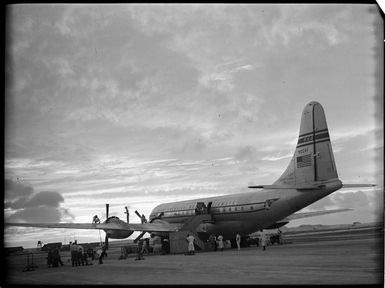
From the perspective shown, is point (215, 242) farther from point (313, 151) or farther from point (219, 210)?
point (313, 151)

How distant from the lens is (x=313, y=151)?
76.5 feet

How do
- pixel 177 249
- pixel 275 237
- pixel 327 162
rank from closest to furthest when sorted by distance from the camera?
pixel 327 162
pixel 177 249
pixel 275 237

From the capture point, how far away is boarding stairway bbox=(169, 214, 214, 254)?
28375 millimetres

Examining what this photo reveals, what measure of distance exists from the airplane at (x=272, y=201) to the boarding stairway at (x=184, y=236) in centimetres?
13

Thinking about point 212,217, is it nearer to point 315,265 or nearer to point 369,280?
point 315,265

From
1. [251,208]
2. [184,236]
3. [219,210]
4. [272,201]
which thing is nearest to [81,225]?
[184,236]

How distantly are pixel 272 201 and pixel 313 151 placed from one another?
4.45 meters

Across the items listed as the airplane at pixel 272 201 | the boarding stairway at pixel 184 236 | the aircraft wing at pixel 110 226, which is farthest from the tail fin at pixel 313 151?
the aircraft wing at pixel 110 226

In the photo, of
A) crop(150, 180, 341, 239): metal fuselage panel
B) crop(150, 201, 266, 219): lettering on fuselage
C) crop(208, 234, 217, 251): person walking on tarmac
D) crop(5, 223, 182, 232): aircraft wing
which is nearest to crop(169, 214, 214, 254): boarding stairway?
crop(150, 180, 341, 239): metal fuselage panel

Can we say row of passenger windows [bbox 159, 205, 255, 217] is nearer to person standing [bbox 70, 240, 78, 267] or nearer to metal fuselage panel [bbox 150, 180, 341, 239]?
metal fuselage panel [bbox 150, 180, 341, 239]

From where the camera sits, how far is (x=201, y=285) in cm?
1234

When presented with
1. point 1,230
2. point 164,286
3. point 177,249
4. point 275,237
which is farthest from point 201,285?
point 275,237

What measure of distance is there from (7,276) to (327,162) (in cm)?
1581

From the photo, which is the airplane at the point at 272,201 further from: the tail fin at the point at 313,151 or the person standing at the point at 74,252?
Answer: the person standing at the point at 74,252
